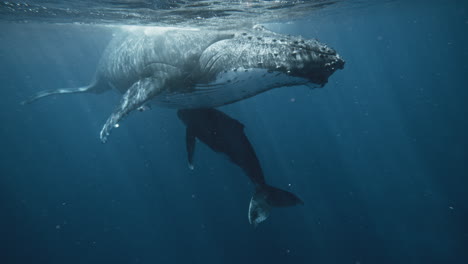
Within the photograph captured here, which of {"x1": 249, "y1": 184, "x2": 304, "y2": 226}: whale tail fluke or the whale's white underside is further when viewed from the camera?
{"x1": 249, "y1": 184, "x2": 304, "y2": 226}: whale tail fluke

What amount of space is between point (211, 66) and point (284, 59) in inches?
65.0

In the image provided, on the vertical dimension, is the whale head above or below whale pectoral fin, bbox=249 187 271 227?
above

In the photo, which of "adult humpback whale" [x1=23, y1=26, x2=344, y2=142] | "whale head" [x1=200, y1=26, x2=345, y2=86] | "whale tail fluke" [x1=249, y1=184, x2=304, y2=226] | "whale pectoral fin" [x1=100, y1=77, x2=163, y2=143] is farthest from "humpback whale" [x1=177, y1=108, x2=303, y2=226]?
"whale head" [x1=200, y1=26, x2=345, y2=86]

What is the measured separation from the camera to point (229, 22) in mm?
15711

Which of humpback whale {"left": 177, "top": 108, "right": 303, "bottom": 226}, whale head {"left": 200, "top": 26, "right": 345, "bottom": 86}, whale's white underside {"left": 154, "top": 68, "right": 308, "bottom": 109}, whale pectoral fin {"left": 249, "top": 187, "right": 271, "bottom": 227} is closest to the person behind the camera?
whale head {"left": 200, "top": 26, "right": 345, "bottom": 86}

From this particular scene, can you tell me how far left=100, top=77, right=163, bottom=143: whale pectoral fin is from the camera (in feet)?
17.7

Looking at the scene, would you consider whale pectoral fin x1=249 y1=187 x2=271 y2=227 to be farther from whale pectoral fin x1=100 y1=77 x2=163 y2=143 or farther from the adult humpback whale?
whale pectoral fin x1=100 y1=77 x2=163 y2=143

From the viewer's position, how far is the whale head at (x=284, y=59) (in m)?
4.40

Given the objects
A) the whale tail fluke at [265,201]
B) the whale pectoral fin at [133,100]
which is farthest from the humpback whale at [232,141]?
the whale pectoral fin at [133,100]

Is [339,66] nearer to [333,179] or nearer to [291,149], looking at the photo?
[333,179]

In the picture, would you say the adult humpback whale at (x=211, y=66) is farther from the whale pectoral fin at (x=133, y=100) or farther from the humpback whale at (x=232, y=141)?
the humpback whale at (x=232, y=141)

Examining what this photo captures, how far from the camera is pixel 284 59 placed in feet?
14.6

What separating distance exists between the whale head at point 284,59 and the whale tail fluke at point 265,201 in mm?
3603

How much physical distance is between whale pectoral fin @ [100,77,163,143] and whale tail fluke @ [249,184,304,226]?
3.72 metres
